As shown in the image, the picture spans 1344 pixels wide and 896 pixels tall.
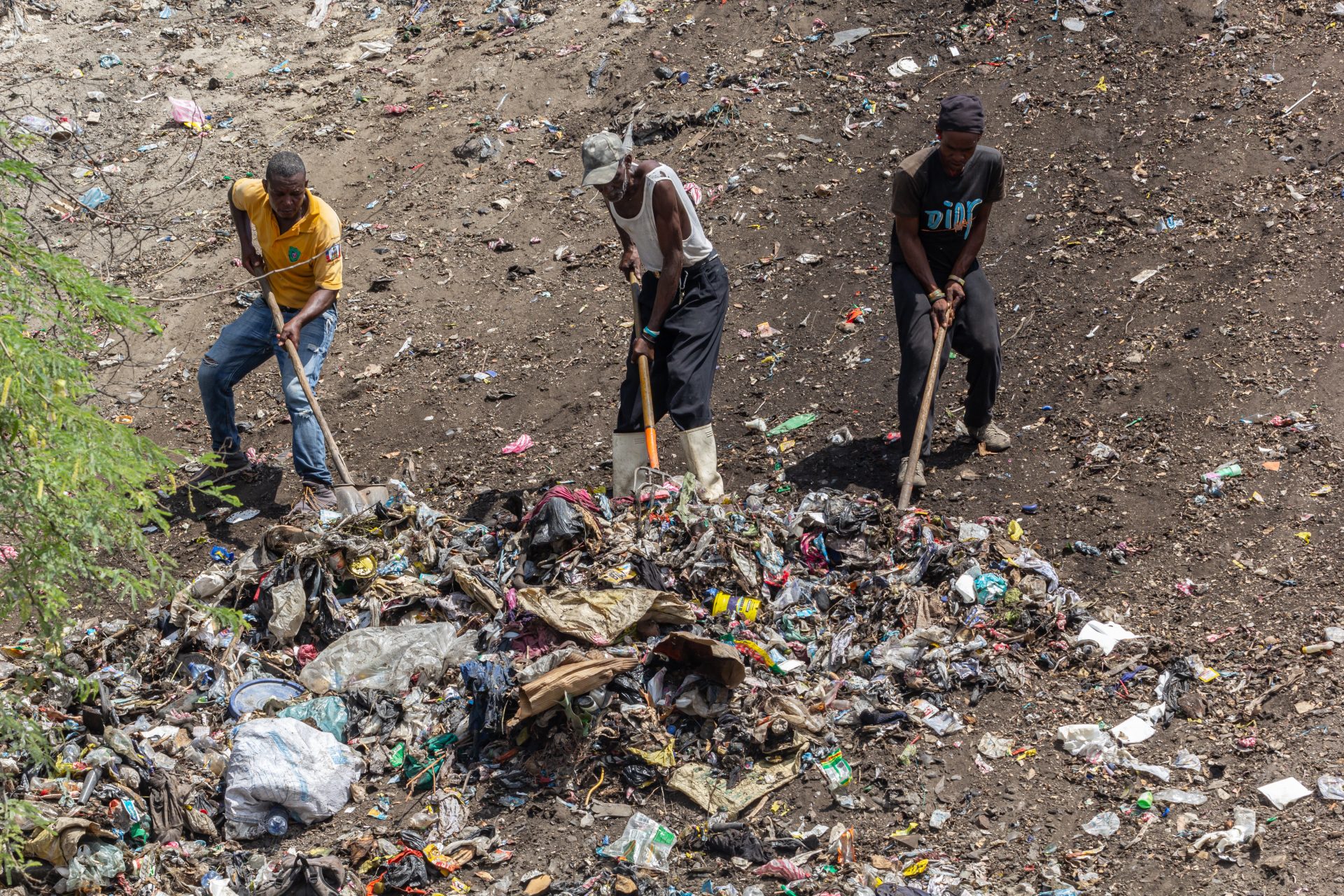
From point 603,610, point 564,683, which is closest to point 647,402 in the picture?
point 603,610

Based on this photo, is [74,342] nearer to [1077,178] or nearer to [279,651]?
[279,651]

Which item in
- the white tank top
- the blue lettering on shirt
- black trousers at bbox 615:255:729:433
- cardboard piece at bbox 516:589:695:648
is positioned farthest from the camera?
the blue lettering on shirt

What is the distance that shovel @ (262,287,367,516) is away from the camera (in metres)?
5.15

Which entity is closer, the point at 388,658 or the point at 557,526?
the point at 388,658

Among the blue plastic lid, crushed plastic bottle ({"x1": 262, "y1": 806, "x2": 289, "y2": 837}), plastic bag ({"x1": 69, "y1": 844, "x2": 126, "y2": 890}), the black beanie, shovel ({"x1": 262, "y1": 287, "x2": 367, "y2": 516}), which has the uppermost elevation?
the black beanie

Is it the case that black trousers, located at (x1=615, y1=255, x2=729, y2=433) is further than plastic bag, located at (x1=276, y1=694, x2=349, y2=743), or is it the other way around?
black trousers, located at (x1=615, y1=255, x2=729, y2=433)

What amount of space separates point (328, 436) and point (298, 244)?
988 mm

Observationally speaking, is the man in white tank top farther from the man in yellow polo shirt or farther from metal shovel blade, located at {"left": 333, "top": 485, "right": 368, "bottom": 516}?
the man in yellow polo shirt

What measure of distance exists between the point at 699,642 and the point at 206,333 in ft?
16.9

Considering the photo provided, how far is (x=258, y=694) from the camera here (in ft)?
13.7

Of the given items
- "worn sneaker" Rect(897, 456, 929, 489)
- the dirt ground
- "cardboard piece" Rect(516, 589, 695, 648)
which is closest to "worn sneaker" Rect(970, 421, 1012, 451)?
the dirt ground

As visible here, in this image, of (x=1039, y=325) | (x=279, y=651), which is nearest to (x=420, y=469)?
(x=279, y=651)

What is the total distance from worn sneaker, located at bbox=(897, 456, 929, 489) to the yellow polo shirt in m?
3.01

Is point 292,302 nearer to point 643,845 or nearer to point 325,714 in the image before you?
point 325,714
